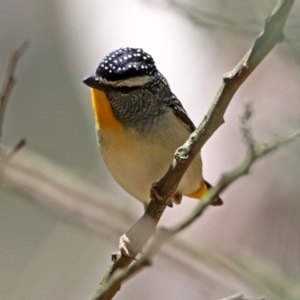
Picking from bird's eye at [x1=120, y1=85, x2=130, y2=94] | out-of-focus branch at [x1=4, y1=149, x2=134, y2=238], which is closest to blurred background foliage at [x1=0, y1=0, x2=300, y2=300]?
out-of-focus branch at [x1=4, y1=149, x2=134, y2=238]

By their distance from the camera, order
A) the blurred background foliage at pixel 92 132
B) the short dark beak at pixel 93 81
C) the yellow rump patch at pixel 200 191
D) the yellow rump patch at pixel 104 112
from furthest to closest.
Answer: the blurred background foliage at pixel 92 132
the yellow rump patch at pixel 200 191
the yellow rump patch at pixel 104 112
the short dark beak at pixel 93 81

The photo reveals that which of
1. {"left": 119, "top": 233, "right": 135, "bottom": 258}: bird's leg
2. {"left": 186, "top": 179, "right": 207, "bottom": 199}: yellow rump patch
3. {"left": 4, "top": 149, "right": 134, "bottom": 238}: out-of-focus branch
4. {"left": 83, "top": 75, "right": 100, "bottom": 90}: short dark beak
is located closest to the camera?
{"left": 119, "top": 233, "right": 135, "bottom": 258}: bird's leg

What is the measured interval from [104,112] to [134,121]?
170mm

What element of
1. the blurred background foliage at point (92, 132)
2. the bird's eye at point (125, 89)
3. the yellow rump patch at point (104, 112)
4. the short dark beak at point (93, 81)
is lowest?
the blurred background foliage at point (92, 132)

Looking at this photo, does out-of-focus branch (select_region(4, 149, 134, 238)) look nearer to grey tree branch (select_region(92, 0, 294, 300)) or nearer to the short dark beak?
the short dark beak

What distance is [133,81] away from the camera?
3381mm

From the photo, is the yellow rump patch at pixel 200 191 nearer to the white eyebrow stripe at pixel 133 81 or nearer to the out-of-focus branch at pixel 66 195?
the out-of-focus branch at pixel 66 195

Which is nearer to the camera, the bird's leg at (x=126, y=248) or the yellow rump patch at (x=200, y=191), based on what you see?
the bird's leg at (x=126, y=248)

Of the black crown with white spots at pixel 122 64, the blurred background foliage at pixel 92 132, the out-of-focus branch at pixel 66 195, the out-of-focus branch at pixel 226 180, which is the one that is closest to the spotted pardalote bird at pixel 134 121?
the black crown with white spots at pixel 122 64

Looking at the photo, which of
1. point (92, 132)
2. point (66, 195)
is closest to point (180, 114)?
point (66, 195)

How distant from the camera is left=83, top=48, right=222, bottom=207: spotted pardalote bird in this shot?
326cm

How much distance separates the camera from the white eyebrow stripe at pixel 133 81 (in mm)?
3291

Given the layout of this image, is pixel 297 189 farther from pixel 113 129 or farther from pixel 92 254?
pixel 92 254

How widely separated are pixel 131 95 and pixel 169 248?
915 mm
